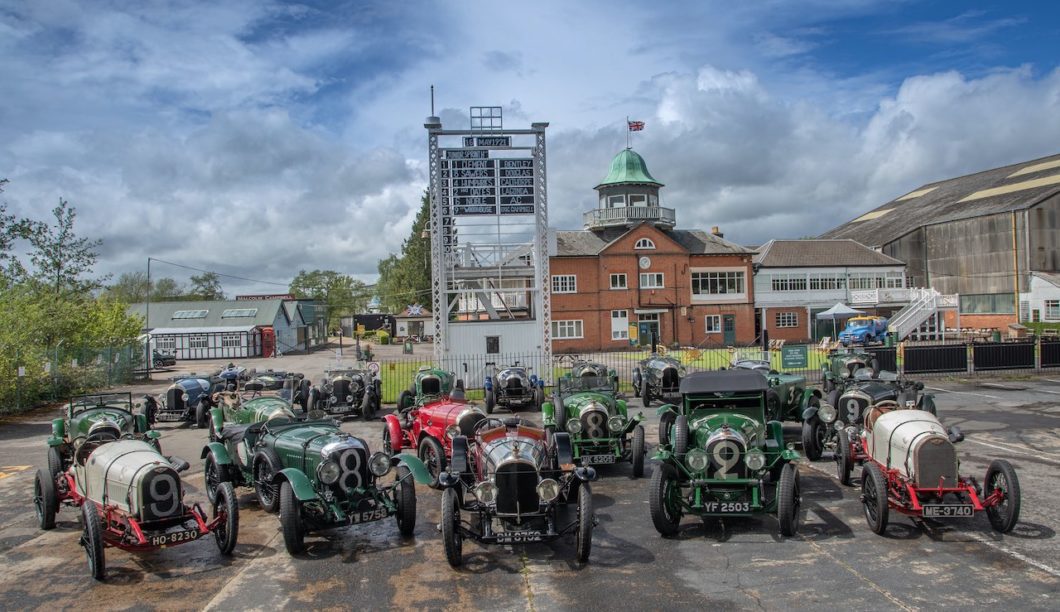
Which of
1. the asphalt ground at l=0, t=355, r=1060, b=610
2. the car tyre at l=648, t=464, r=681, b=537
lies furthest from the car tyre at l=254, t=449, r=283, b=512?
the car tyre at l=648, t=464, r=681, b=537

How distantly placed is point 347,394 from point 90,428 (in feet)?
29.7

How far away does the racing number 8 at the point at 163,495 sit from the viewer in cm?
825

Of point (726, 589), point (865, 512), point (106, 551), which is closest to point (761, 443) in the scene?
point (865, 512)

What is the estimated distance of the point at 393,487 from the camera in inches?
369

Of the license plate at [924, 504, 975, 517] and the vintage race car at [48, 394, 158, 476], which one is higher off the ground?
the vintage race car at [48, 394, 158, 476]

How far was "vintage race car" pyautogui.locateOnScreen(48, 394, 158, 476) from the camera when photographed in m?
11.0

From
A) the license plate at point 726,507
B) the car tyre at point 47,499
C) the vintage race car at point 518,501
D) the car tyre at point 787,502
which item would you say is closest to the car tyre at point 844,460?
the car tyre at point 787,502

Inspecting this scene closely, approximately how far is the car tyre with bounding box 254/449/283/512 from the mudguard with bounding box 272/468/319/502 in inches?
38.1

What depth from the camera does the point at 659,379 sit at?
69.9 feet

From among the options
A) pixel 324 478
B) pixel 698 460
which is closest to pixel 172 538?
pixel 324 478

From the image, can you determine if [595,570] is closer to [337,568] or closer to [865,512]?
[337,568]

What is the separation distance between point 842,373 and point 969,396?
4.70 meters

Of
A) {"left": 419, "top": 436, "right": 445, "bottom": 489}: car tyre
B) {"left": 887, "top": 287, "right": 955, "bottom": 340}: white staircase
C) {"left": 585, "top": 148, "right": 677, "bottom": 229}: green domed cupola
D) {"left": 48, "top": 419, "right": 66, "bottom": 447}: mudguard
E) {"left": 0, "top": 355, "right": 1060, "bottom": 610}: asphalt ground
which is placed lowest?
{"left": 0, "top": 355, "right": 1060, "bottom": 610}: asphalt ground

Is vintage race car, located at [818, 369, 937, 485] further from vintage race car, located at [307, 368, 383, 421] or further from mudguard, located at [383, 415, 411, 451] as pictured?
vintage race car, located at [307, 368, 383, 421]
